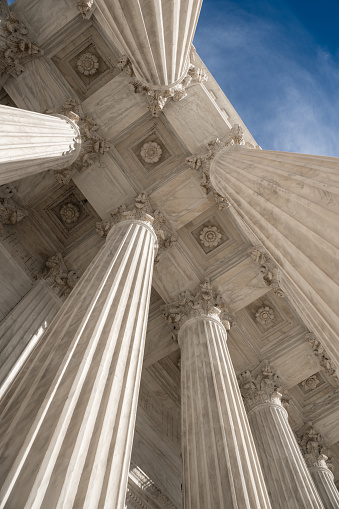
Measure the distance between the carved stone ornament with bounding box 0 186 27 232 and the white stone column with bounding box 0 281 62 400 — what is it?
2299 mm

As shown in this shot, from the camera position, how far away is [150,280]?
9906 millimetres

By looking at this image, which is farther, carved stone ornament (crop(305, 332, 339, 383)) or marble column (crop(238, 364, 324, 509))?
carved stone ornament (crop(305, 332, 339, 383))

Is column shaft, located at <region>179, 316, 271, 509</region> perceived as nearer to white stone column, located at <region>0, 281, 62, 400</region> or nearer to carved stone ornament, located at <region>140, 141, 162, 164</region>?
white stone column, located at <region>0, 281, 62, 400</region>

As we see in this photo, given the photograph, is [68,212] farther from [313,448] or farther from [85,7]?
[313,448]

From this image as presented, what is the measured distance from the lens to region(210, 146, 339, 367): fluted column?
4.95m

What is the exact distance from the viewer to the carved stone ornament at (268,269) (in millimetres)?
14670

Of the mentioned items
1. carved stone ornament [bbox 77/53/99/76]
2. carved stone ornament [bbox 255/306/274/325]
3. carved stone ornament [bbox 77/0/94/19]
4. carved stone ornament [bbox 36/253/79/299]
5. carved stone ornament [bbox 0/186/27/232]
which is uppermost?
carved stone ornament [bbox 77/0/94/19]

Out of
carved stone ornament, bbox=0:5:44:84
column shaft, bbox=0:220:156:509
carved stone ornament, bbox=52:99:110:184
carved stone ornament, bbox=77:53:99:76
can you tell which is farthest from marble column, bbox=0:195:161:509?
carved stone ornament, bbox=77:53:99:76

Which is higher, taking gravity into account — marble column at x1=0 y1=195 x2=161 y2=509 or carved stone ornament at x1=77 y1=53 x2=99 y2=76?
carved stone ornament at x1=77 y1=53 x2=99 y2=76

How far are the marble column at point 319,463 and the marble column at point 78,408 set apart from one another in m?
9.89

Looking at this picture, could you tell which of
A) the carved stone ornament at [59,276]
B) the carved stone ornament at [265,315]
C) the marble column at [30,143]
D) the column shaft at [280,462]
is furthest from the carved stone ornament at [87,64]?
the column shaft at [280,462]

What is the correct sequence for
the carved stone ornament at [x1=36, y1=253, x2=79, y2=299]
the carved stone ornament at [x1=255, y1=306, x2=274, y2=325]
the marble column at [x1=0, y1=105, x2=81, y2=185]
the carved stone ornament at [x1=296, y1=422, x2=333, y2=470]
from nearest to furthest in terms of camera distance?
1. the marble column at [x1=0, y1=105, x2=81, y2=185]
2. the carved stone ornament at [x1=36, y1=253, x2=79, y2=299]
3. the carved stone ornament at [x1=296, y1=422, x2=333, y2=470]
4. the carved stone ornament at [x1=255, y1=306, x2=274, y2=325]

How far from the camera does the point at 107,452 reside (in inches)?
177

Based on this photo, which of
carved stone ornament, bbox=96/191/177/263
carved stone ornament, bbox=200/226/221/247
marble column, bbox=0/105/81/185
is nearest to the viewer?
marble column, bbox=0/105/81/185
